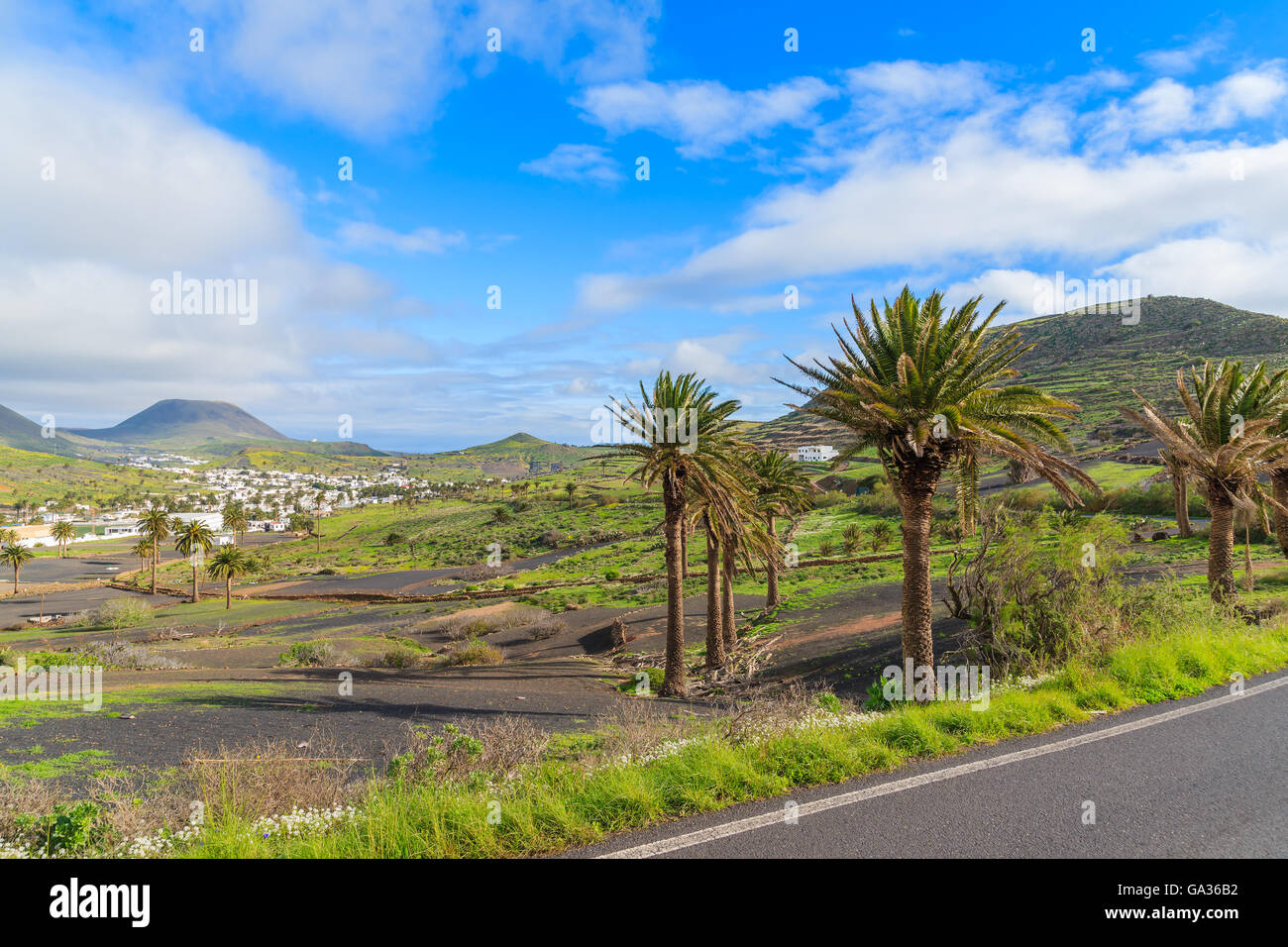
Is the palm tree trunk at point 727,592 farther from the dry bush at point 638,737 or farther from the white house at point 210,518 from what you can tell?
the white house at point 210,518

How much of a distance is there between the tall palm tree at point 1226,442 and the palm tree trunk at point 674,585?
39.3ft

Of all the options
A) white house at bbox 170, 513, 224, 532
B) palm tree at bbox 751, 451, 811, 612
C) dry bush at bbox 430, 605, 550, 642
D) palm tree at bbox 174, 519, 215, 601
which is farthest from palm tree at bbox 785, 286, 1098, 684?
white house at bbox 170, 513, 224, 532

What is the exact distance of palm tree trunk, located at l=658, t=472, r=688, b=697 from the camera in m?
18.7

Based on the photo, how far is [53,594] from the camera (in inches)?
2987

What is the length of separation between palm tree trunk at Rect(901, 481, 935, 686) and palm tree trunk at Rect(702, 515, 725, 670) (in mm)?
9409

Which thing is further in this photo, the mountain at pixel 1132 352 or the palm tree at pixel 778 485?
the mountain at pixel 1132 352

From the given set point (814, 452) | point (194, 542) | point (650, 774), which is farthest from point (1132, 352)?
point (194, 542)

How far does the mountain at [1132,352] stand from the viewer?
97.9 metres

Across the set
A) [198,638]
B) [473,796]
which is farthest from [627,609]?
[473,796]

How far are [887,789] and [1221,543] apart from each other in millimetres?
15806

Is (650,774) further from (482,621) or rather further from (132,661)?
(482,621)

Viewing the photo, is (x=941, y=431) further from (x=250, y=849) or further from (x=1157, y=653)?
(x=250, y=849)

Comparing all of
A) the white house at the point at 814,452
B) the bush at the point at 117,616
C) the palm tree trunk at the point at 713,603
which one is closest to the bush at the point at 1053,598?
the palm tree trunk at the point at 713,603
